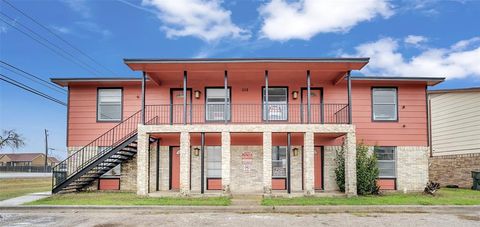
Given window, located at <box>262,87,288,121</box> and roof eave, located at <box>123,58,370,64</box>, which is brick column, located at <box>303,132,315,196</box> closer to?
window, located at <box>262,87,288,121</box>

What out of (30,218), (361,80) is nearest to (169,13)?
(361,80)

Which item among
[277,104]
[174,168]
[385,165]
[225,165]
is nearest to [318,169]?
[385,165]

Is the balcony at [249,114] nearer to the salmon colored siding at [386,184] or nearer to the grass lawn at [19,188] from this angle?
the salmon colored siding at [386,184]

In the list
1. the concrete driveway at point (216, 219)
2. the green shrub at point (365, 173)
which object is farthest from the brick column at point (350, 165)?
the concrete driveway at point (216, 219)

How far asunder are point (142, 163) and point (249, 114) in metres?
5.17

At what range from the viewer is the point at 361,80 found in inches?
701

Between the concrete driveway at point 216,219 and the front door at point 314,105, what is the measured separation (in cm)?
671

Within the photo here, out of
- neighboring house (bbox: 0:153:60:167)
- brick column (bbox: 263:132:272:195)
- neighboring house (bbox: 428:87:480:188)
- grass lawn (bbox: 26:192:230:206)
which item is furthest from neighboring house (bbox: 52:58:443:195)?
neighboring house (bbox: 0:153:60:167)

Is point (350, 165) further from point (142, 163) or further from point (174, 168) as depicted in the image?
point (142, 163)

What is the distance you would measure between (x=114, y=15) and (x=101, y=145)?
7104 millimetres

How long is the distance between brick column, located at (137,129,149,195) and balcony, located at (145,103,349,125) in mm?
2131

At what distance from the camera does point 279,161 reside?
58.4ft

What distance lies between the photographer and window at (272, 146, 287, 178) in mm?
17672

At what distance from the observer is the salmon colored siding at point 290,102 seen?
18.0 metres
